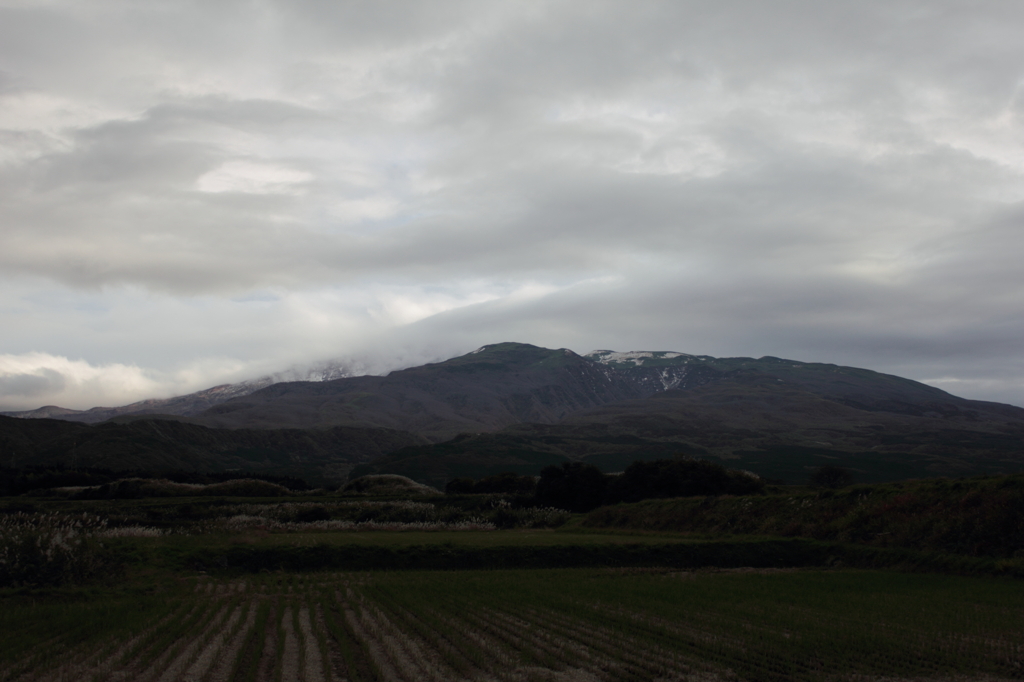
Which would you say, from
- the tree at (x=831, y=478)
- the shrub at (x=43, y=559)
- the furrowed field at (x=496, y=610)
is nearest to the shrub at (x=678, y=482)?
the furrowed field at (x=496, y=610)

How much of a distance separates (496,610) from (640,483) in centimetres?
5037

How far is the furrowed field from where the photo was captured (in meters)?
12.6

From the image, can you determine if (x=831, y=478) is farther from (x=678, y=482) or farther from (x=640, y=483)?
(x=640, y=483)

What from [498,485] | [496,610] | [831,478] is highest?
[496,610]

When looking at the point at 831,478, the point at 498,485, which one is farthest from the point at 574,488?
the point at 831,478

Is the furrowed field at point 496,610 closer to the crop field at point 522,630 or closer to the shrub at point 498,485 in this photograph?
the crop field at point 522,630

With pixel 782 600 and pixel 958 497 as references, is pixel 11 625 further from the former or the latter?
pixel 958 497

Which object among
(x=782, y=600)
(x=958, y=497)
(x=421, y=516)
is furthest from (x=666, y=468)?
(x=782, y=600)

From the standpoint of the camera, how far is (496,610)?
17.8 metres

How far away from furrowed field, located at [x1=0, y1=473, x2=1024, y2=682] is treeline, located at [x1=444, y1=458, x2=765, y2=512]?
30.7m

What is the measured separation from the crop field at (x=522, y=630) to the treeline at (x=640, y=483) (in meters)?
40.8

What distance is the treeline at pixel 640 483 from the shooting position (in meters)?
63.1

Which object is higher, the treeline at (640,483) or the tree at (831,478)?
the treeline at (640,483)

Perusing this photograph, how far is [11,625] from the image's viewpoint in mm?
15352
